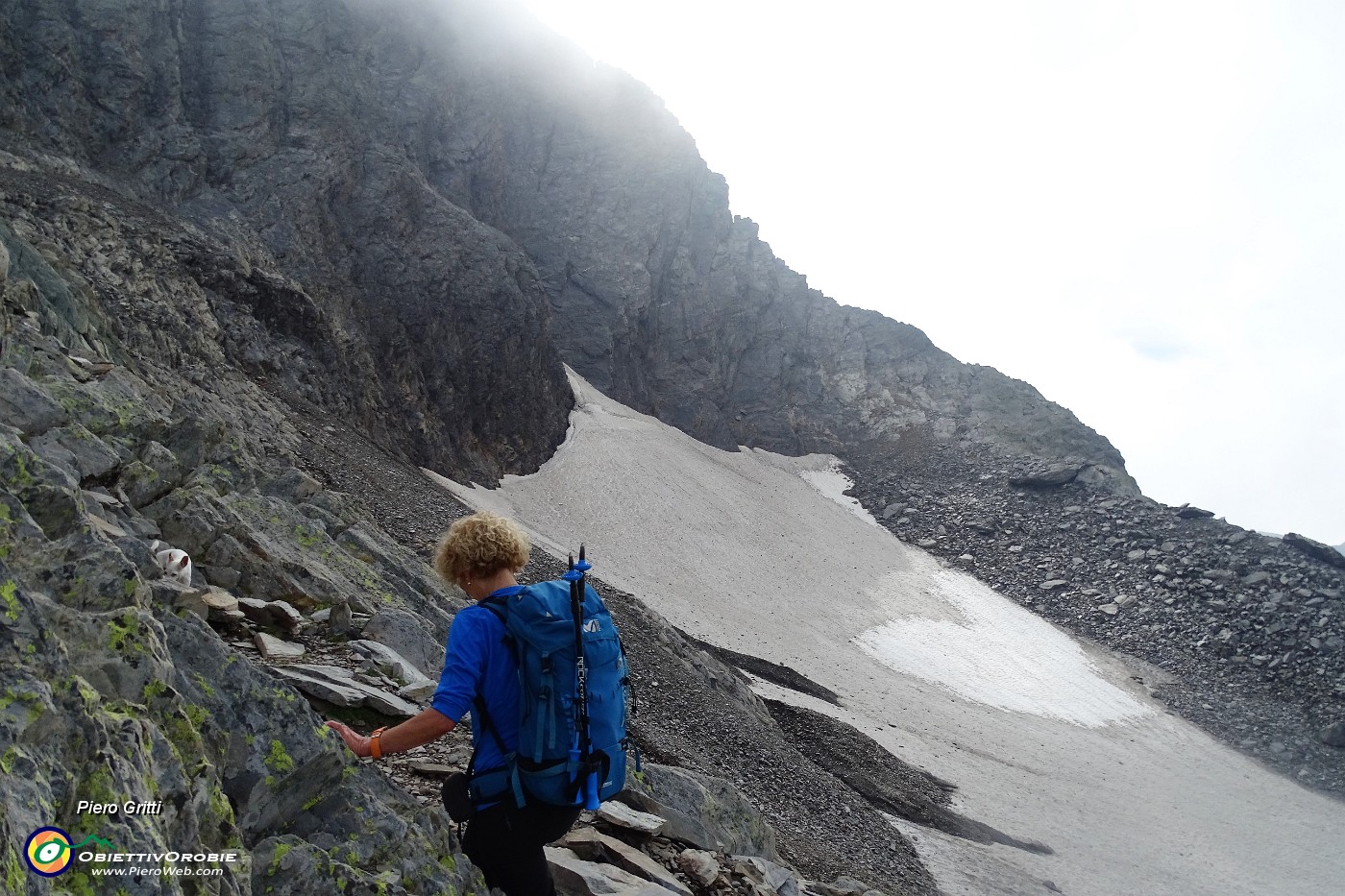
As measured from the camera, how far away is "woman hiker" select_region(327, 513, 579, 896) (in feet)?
14.4

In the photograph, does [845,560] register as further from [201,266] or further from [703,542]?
[201,266]

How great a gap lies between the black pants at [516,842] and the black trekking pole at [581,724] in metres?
0.22

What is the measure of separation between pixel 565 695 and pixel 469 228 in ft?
156

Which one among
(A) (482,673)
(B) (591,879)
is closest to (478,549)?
(A) (482,673)

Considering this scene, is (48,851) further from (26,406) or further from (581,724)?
(26,406)

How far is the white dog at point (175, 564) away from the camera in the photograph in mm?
7023

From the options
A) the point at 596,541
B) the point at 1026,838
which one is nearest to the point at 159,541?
the point at 1026,838

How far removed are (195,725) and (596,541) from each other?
124 ft

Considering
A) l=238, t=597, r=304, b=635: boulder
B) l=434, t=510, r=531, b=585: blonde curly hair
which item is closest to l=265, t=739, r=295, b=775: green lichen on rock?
l=434, t=510, r=531, b=585: blonde curly hair

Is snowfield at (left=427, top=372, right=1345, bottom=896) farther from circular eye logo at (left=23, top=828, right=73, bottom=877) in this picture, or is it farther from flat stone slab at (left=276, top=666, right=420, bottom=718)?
circular eye logo at (left=23, top=828, right=73, bottom=877)

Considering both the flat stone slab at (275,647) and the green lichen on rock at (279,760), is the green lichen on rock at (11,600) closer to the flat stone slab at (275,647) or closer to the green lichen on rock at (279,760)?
the green lichen on rock at (279,760)

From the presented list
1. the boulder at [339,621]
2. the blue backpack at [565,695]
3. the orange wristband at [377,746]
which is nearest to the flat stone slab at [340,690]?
the boulder at [339,621]

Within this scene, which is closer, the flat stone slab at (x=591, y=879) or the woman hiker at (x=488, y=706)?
the woman hiker at (x=488, y=706)
